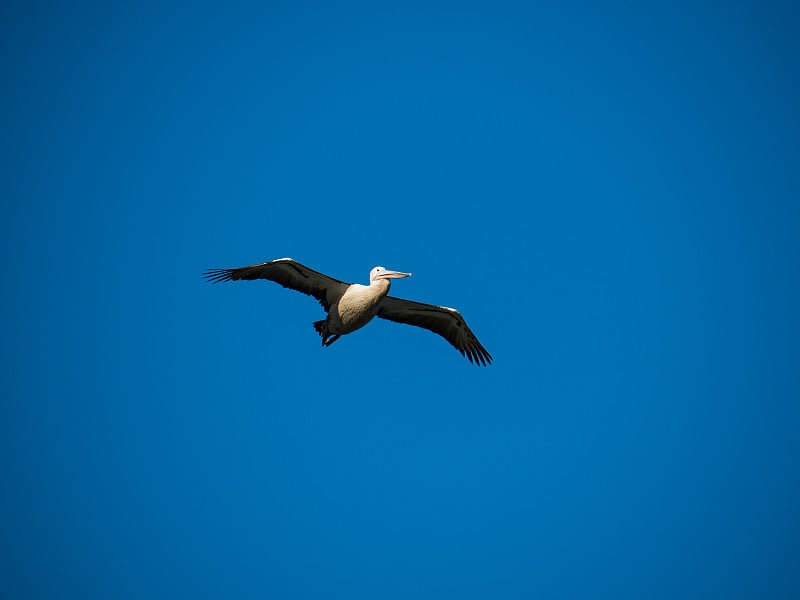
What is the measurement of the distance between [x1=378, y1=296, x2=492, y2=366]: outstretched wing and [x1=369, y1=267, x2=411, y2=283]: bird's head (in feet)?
3.03

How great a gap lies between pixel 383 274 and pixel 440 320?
2.76 metres

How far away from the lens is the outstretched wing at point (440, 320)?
19.4 m

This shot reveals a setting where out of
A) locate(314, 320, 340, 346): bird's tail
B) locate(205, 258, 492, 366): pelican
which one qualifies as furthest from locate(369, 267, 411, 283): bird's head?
locate(314, 320, 340, 346): bird's tail

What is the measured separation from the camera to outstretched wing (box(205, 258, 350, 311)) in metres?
17.6

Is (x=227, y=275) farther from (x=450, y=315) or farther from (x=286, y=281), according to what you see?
→ (x=450, y=315)

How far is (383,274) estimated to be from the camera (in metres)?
18.0

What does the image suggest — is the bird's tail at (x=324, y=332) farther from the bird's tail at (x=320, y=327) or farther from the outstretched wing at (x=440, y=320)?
the outstretched wing at (x=440, y=320)

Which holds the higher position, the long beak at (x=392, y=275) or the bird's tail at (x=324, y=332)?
the long beak at (x=392, y=275)

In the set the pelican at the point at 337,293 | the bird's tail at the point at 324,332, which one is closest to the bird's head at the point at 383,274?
the pelican at the point at 337,293

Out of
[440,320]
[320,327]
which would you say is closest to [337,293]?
[320,327]

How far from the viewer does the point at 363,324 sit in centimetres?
1864

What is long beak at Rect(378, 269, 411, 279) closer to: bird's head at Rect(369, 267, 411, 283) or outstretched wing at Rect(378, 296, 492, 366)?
bird's head at Rect(369, 267, 411, 283)

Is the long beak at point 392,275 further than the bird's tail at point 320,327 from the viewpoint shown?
No

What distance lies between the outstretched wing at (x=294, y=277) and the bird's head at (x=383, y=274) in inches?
27.0
